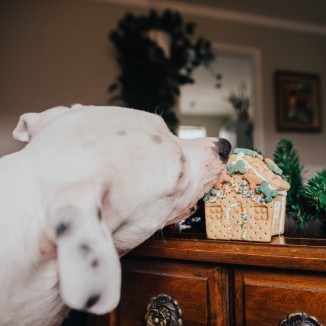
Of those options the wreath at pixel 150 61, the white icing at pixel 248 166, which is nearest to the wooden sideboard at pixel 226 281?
the white icing at pixel 248 166

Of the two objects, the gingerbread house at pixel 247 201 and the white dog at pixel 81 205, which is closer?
the white dog at pixel 81 205

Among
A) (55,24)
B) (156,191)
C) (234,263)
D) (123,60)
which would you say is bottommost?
(234,263)

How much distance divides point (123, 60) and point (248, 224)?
2.40 m

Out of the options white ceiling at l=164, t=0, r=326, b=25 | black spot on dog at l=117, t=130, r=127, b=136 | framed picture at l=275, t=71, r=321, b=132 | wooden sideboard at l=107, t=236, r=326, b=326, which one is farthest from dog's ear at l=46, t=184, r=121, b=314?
framed picture at l=275, t=71, r=321, b=132

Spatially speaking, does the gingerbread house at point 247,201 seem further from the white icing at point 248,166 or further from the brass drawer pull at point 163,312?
the brass drawer pull at point 163,312

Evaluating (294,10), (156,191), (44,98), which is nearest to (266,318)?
(156,191)

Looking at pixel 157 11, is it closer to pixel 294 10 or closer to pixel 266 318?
pixel 294 10

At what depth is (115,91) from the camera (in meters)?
2.92

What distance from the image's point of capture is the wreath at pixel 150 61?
271cm

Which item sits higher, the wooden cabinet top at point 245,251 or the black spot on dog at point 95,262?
the black spot on dog at point 95,262

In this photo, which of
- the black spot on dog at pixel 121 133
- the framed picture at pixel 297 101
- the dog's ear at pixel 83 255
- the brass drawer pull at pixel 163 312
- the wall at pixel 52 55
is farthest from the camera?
the framed picture at pixel 297 101

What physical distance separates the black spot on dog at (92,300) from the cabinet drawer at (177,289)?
266mm

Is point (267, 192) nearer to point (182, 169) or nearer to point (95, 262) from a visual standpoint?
point (182, 169)

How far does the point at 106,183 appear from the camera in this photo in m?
0.52
